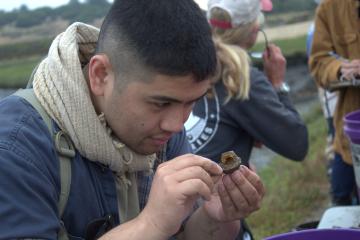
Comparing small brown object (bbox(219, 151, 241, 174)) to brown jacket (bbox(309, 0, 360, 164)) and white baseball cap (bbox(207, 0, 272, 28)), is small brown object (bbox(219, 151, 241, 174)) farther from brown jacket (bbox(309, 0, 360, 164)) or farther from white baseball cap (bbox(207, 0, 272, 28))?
brown jacket (bbox(309, 0, 360, 164))

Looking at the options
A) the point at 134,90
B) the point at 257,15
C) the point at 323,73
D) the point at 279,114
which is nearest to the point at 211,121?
the point at 279,114

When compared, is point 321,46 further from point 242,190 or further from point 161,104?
point 161,104

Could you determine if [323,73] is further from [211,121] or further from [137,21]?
[137,21]

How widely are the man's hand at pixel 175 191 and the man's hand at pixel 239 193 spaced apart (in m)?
0.23

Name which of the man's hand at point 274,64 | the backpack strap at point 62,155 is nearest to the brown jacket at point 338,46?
the man's hand at point 274,64

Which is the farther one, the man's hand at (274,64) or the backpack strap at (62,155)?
the man's hand at (274,64)

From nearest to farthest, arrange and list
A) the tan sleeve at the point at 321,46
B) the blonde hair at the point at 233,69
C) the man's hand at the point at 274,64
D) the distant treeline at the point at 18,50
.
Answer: the blonde hair at the point at 233,69, the man's hand at the point at 274,64, the tan sleeve at the point at 321,46, the distant treeline at the point at 18,50

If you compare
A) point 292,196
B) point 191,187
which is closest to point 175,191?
point 191,187

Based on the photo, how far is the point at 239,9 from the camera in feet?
10.3

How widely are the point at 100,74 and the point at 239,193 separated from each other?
558 millimetres

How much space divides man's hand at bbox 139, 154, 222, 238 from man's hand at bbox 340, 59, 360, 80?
213cm

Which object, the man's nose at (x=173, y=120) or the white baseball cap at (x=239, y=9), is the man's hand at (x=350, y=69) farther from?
the man's nose at (x=173, y=120)

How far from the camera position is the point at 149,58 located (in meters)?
1.63

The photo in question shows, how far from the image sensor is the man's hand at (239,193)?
1763mm
